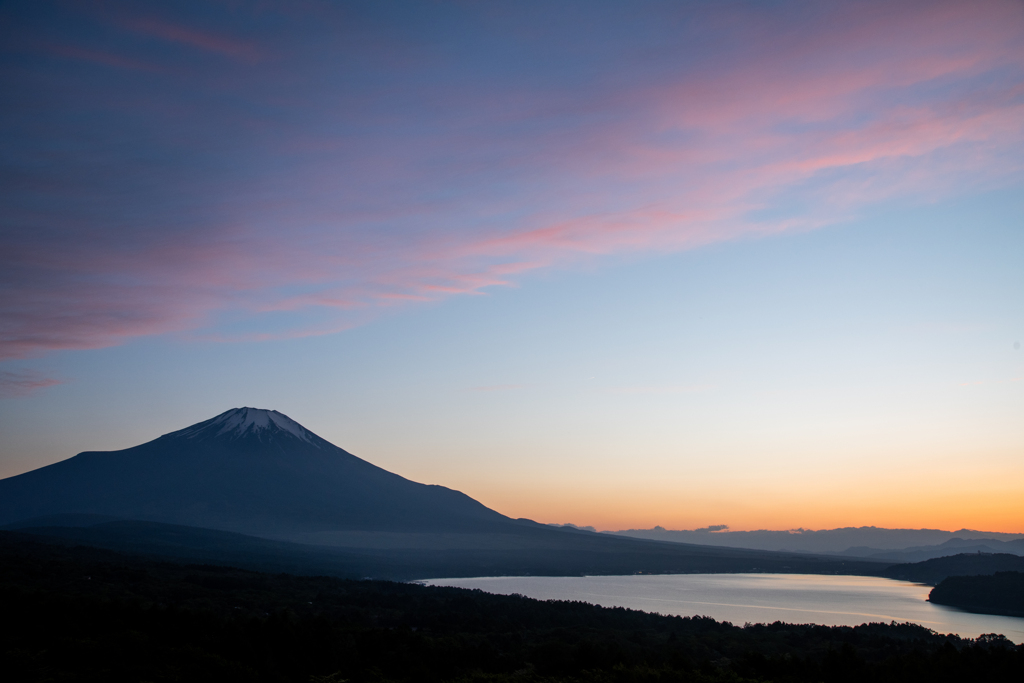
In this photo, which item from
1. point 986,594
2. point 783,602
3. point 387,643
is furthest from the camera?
point 986,594

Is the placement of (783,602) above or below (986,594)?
below

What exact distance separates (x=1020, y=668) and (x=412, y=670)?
2599 cm

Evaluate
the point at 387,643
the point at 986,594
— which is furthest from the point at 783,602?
the point at 387,643

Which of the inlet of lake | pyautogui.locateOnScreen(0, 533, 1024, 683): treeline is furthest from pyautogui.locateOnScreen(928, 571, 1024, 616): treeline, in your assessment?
pyautogui.locateOnScreen(0, 533, 1024, 683): treeline

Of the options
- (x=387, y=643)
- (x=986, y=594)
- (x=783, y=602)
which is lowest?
(x=783, y=602)

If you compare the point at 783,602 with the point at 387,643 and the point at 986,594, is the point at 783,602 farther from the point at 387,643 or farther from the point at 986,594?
the point at 387,643

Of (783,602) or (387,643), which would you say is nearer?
(387,643)

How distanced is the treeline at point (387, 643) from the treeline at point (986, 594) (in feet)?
202

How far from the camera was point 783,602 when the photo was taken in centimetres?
11988

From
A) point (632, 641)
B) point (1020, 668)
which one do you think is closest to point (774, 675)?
point (1020, 668)

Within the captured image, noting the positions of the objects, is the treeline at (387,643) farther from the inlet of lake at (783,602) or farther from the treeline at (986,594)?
the treeline at (986,594)

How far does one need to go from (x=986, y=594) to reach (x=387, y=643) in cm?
12170

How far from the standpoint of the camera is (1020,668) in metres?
30.1

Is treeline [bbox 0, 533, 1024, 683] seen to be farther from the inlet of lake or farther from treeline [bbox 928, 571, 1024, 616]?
treeline [bbox 928, 571, 1024, 616]
